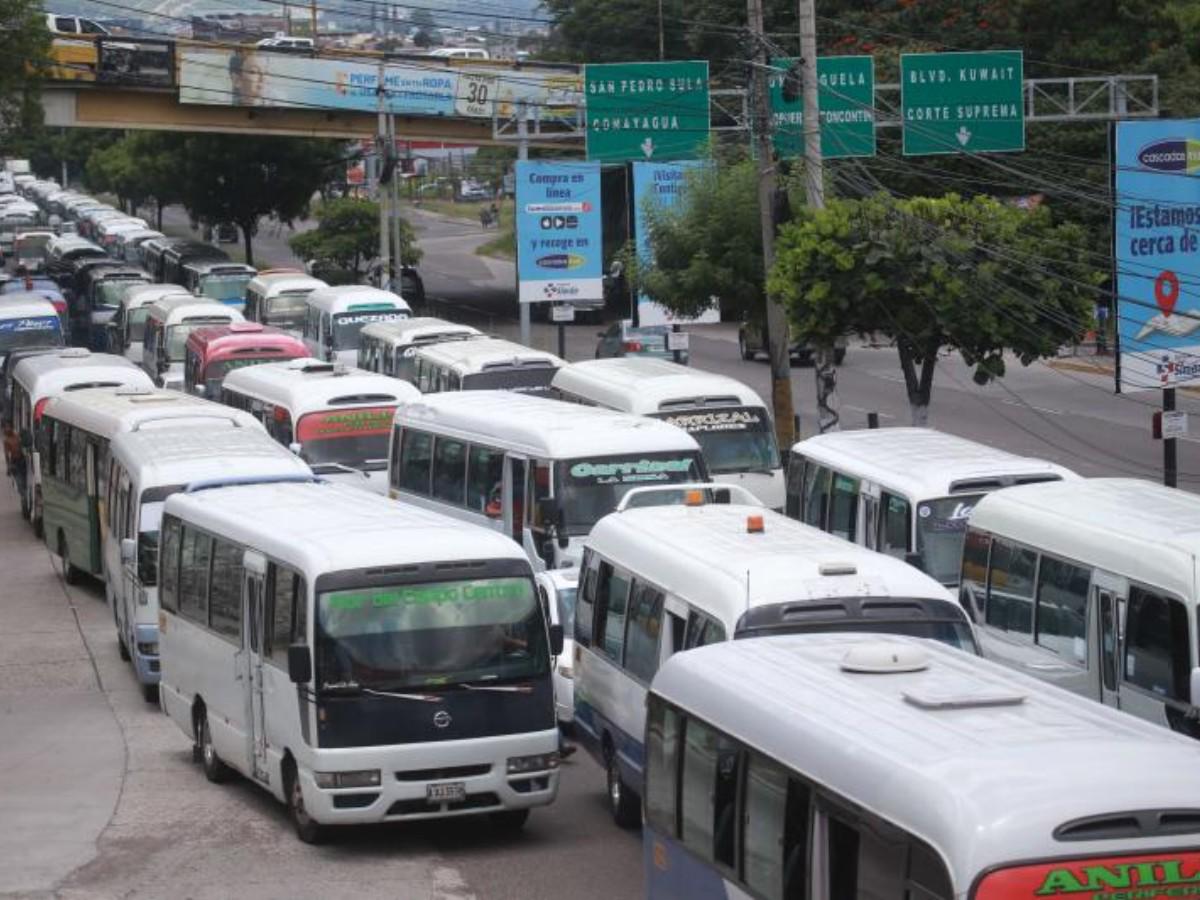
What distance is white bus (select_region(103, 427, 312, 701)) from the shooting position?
69.1 ft

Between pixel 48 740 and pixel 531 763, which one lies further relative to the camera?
pixel 48 740

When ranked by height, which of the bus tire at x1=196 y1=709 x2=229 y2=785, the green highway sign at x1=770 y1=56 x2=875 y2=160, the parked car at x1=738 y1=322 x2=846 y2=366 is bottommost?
the bus tire at x1=196 y1=709 x2=229 y2=785

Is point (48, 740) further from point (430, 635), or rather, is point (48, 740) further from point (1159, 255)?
point (1159, 255)

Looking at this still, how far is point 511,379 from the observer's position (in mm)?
32125

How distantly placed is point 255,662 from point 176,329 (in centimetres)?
2906

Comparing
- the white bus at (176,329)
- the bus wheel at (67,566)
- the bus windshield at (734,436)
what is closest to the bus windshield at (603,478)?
the bus windshield at (734,436)

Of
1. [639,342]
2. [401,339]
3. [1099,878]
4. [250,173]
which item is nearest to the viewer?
[1099,878]

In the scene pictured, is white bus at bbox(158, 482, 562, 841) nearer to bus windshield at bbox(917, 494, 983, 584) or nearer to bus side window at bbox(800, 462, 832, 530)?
bus windshield at bbox(917, 494, 983, 584)

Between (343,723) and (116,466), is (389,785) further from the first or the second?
(116,466)

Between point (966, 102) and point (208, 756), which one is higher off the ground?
point (966, 102)

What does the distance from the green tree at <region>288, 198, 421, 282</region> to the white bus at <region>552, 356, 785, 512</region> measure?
45.4 m

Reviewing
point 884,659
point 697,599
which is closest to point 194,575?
point 697,599

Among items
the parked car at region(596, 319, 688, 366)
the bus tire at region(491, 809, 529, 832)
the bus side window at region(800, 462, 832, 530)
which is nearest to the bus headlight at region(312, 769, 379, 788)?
the bus tire at region(491, 809, 529, 832)

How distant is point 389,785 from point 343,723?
0.51 m
